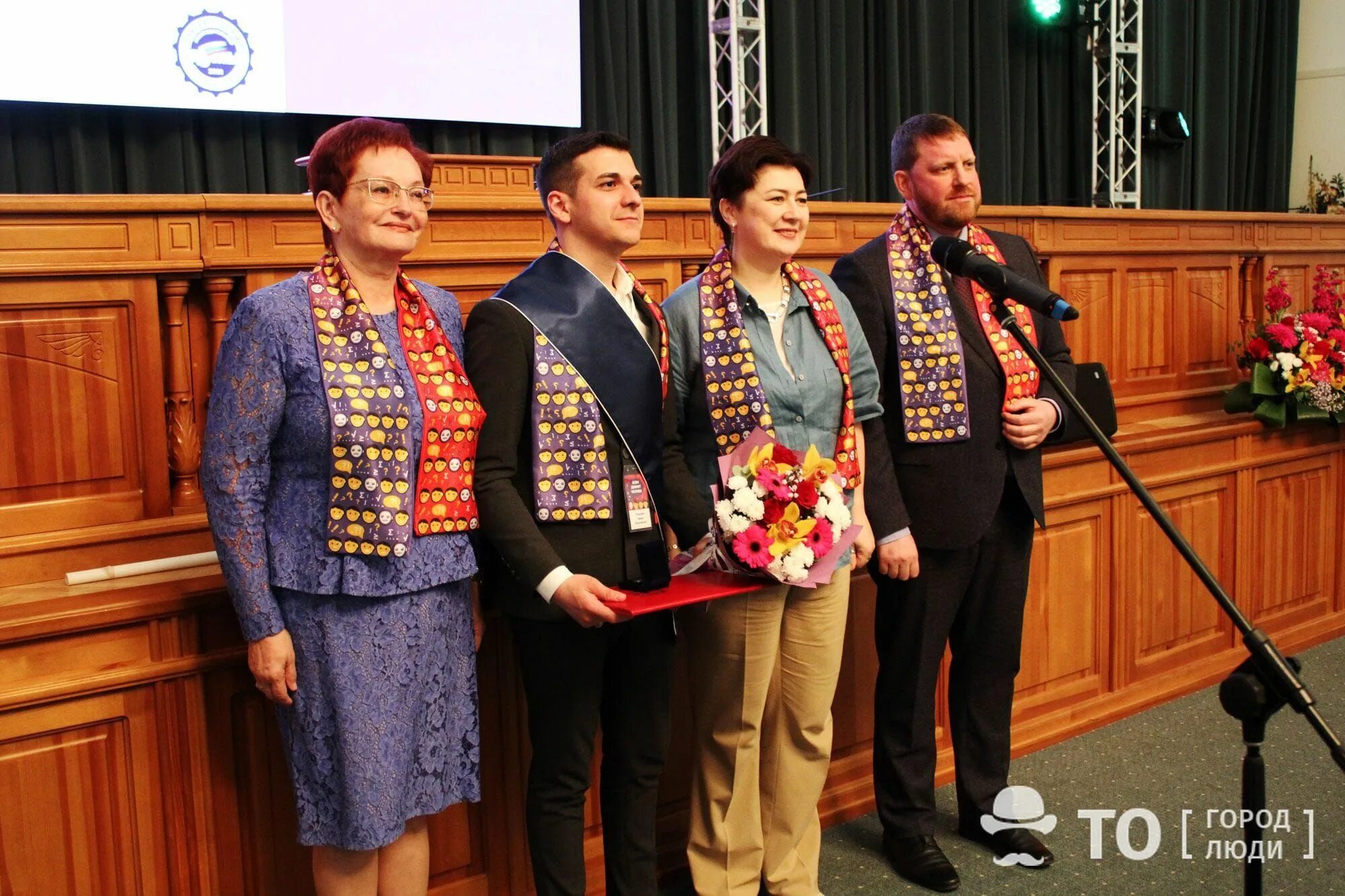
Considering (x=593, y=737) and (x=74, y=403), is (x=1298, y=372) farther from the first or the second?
(x=74, y=403)

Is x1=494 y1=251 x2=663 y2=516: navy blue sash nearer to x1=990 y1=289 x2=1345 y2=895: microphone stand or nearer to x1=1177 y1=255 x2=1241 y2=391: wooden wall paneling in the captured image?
x1=990 y1=289 x2=1345 y2=895: microphone stand

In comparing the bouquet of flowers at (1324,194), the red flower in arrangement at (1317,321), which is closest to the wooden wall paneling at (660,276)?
the red flower in arrangement at (1317,321)

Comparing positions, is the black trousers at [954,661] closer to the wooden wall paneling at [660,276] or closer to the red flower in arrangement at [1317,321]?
the wooden wall paneling at [660,276]

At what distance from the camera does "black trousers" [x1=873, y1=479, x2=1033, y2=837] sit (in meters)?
2.61

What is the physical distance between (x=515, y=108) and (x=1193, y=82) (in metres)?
5.02

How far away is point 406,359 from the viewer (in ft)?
6.21

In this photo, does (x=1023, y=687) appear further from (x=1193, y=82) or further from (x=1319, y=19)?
(x=1319, y=19)

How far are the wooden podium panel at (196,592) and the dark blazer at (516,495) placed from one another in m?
0.43

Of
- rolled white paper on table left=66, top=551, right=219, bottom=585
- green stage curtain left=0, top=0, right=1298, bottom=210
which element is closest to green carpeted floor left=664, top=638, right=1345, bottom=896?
rolled white paper on table left=66, top=551, right=219, bottom=585

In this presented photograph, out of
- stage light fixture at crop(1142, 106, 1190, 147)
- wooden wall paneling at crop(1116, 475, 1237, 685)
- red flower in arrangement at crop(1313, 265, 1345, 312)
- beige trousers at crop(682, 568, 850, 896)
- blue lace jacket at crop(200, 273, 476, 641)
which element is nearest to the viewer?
blue lace jacket at crop(200, 273, 476, 641)

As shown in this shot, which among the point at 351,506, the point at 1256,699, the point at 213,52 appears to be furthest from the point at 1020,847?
the point at 213,52

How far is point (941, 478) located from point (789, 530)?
0.61m

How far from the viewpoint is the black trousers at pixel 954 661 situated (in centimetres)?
261

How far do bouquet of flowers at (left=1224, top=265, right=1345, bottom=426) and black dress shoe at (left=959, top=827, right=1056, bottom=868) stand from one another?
192 centimetres
